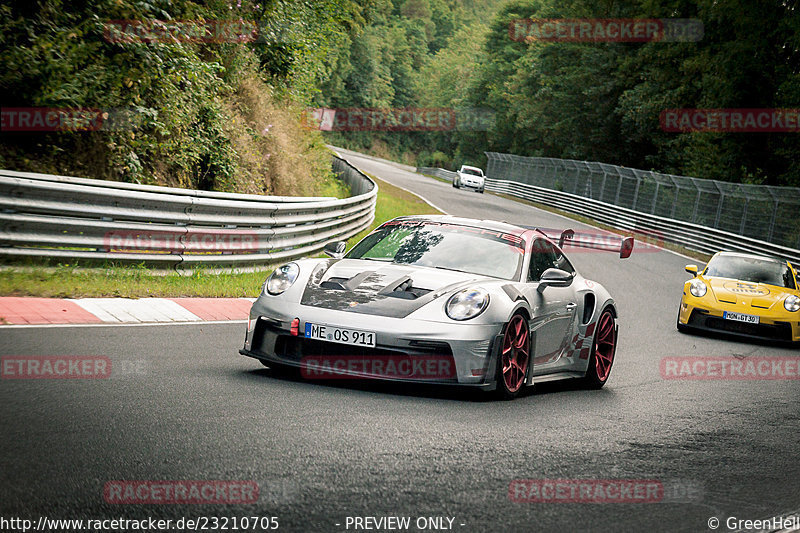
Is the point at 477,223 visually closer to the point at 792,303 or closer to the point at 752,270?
the point at 792,303

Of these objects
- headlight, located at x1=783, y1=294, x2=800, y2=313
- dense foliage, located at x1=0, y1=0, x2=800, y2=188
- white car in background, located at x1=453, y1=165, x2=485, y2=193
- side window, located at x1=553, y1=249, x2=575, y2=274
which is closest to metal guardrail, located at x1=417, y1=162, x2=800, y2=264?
white car in background, located at x1=453, y1=165, x2=485, y2=193

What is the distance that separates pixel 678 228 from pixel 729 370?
24027 mm

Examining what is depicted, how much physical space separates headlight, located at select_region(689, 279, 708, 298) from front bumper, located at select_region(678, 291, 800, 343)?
0.27ft

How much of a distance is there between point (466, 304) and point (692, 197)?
30766mm

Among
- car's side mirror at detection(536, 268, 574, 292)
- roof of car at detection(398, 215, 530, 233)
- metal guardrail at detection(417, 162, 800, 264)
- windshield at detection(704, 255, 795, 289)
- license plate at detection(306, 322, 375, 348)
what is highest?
roof of car at detection(398, 215, 530, 233)

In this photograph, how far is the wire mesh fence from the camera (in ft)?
98.0

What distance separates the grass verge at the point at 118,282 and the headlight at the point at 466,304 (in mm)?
4692

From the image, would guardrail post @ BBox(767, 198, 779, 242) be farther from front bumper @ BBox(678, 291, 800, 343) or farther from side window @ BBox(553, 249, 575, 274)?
side window @ BBox(553, 249, 575, 274)

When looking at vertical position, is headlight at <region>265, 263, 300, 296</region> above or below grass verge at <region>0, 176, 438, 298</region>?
above

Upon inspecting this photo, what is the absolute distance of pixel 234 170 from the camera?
17.4m

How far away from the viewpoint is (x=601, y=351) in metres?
8.88

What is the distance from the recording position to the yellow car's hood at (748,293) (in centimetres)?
1452

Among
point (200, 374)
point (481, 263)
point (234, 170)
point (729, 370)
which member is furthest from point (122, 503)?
point (234, 170)

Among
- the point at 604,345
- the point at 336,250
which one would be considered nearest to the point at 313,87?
the point at 604,345
